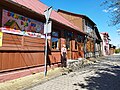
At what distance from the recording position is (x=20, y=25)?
872 centimetres

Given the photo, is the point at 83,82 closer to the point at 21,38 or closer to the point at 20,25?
the point at 21,38

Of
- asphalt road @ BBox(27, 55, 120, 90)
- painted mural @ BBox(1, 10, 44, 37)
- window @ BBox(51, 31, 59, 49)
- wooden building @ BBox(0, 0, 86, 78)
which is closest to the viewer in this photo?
asphalt road @ BBox(27, 55, 120, 90)

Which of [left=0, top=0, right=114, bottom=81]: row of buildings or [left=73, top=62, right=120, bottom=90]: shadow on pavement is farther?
[left=0, top=0, right=114, bottom=81]: row of buildings

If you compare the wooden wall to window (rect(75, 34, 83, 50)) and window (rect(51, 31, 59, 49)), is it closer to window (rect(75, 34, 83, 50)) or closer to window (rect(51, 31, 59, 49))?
window (rect(51, 31, 59, 49))

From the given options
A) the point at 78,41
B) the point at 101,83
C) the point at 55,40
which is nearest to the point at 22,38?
the point at 101,83

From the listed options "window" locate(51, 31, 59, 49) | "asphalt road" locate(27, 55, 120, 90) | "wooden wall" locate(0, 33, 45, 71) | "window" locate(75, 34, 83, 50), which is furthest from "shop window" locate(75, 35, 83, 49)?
"asphalt road" locate(27, 55, 120, 90)

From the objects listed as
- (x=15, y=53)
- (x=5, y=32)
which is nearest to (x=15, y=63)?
(x=15, y=53)

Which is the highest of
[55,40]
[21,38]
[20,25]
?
[20,25]

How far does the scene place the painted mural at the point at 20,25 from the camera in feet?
25.5

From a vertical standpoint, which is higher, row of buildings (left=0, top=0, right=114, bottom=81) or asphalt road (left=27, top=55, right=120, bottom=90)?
row of buildings (left=0, top=0, right=114, bottom=81)

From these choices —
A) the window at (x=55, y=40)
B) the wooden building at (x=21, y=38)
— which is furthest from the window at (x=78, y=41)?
the wooden building at (x=21, y=38)

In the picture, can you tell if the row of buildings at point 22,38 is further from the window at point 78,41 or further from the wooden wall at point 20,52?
the window at point 78,41

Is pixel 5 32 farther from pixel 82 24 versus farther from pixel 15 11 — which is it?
pixel 82 24

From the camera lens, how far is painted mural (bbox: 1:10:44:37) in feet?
25.5
